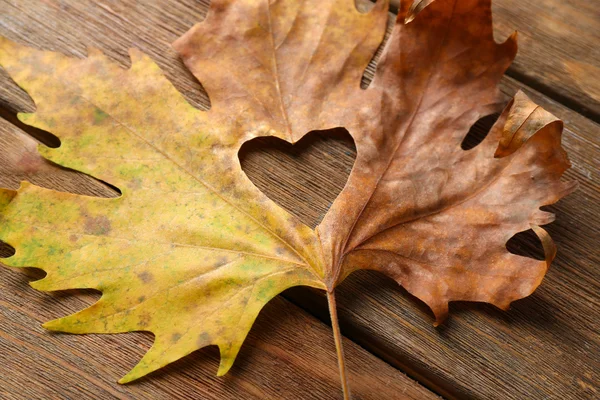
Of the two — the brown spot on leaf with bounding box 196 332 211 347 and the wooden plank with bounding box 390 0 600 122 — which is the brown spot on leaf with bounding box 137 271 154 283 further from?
the wooden plank with bounding box 390 0 600 122

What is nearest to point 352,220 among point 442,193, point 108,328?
point 442,193

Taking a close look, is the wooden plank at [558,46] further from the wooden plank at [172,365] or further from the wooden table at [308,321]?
the wooden plank at [172,365]

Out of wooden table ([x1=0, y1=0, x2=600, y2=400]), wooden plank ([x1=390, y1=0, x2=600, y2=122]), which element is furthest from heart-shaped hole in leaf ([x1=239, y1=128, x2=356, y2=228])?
wooden plank ([x1=390, y1=0, x2=600, y2=122])

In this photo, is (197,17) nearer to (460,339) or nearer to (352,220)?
(352,220)

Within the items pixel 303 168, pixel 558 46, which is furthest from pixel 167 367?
pixel 558 46

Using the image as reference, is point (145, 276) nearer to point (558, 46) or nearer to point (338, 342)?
point (338, 342)

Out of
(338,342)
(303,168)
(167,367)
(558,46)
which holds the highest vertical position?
(558,46)

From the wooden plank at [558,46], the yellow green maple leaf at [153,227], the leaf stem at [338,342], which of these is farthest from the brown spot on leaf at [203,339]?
the wooden plank at [558,46]
